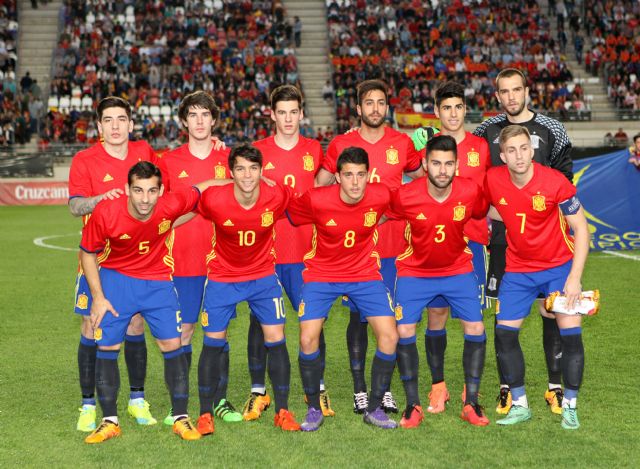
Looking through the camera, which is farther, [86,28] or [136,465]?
[86,28]

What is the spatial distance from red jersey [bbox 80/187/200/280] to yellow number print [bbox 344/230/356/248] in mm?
1055

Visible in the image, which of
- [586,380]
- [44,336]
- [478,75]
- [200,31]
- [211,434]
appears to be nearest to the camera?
[211,434]

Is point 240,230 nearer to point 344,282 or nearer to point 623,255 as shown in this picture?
point 344,282

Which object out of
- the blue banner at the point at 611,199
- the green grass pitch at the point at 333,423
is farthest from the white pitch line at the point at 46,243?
the blue banner at the point at 611,199

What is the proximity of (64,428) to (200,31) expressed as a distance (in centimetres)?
3053

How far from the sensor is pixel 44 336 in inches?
350

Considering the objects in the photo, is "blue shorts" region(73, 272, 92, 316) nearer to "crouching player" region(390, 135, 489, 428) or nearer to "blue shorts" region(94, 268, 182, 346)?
"blue shorts" region(94, 268, 182, 346)

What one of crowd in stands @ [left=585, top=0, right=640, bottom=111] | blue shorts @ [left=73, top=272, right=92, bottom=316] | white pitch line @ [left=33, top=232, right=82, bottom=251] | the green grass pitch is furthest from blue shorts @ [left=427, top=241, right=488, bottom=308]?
crowd in stands @ [left=585, top=0, right=640, bottom=111]

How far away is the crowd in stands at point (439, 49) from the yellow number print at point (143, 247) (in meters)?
23.7

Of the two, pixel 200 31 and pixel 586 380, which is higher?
pixel 200 31

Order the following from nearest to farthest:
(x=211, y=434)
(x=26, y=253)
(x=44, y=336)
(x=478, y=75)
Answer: (x=211, y=434)
(x=44, y=336)
(x=26, y=253)
(x=478, y=75)

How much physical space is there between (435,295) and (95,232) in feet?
7.73

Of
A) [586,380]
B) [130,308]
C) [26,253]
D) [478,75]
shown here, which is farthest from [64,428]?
[478,75]

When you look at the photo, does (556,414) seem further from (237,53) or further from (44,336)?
(237,53)
